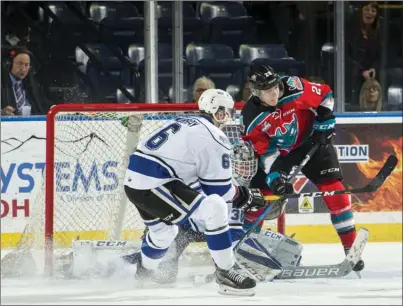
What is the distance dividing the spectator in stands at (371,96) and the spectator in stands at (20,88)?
5.90ft

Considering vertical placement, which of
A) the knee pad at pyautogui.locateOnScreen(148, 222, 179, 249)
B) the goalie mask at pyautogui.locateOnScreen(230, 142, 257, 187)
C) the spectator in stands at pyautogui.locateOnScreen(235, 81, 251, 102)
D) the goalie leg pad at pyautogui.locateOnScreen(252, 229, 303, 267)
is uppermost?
the spectator in stands at pyautogui.locateOnScreen(235, 81, 251, 102)

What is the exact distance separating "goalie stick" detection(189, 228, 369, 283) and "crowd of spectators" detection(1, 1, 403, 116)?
1566 mm

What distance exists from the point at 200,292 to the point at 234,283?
298 mm

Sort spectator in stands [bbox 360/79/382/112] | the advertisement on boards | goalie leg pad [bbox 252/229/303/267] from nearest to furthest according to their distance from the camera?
goalie leg pad [bbox 252/229/303/267], the advertisement on boards, spectator in stands [bbox 360/79/382/112]

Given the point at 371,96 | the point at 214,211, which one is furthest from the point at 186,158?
the point at 371,96

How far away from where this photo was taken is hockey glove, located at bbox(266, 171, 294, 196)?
5.71 metres

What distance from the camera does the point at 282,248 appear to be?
5688mm

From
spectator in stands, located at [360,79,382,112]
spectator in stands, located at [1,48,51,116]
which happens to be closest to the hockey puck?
spectator in stands, located at [1,48,51,116]

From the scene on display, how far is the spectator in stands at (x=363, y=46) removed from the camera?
7.38 meters

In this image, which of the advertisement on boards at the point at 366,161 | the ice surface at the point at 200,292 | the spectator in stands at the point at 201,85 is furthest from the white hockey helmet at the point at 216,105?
the advertisement on boards at the point at 366,161

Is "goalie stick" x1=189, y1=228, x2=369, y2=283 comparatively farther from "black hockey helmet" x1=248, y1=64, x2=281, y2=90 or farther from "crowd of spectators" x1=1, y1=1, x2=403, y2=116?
"crowd of spectators" x1=1, y1=1, x2=403, y2=116

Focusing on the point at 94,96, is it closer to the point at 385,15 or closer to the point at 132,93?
the point at 132,93

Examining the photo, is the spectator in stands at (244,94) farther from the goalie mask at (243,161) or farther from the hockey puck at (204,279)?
the hockey puck at (204,279)

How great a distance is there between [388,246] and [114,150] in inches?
63.1
